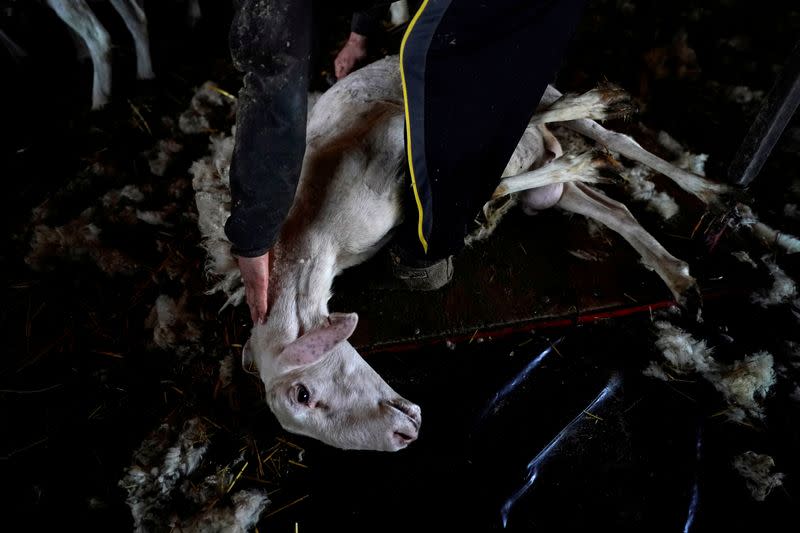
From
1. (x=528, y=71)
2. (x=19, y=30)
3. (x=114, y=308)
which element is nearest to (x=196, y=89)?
(x=19, y=30)

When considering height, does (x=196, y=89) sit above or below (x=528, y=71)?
below

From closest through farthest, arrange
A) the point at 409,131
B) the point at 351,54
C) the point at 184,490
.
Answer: the point at 409,131, the point at 184,490, the point at 351,54

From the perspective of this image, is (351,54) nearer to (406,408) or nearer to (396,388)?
(396,388)

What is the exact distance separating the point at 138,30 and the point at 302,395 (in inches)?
120

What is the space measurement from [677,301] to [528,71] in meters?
1.48

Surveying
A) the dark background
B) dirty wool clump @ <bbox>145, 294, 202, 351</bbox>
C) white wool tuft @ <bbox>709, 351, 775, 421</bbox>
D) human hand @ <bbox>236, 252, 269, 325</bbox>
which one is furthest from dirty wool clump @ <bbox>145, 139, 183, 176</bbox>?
white wool tuft @ <bbox>709, 351, 775, 421</bbox>

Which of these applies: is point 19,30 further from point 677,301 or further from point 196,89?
point 677,301

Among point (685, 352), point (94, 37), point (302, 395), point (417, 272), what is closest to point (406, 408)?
point (302, 395)

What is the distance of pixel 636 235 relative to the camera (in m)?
2.65

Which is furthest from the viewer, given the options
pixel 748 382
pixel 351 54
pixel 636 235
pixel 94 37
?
pixel 94 37

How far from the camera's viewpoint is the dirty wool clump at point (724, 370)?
2406 mm

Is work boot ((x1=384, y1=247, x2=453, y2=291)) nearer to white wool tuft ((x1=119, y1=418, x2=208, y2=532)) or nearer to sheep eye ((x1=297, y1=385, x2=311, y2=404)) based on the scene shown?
sheep eye ((x1=297, y1=385, x2=311, y2=404))

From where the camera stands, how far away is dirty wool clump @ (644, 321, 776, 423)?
241 centimetres

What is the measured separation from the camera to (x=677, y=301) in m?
2.54
